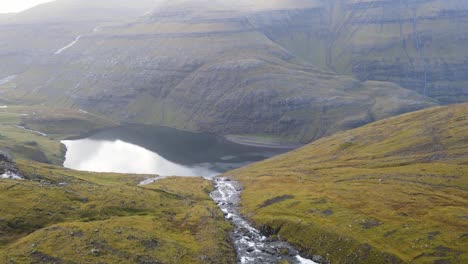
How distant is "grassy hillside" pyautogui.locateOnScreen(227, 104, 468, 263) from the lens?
79.5 metres

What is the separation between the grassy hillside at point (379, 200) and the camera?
7950 centimetres

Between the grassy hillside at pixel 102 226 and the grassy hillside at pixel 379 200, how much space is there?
16.4m

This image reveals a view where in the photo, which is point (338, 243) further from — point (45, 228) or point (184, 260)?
point (45, 228)

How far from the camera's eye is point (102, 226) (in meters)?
78.2

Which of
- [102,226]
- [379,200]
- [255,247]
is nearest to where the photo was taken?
[102,226]

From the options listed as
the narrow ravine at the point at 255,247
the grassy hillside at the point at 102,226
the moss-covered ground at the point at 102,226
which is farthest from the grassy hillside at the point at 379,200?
the moss-covered ground at the point at 102,226

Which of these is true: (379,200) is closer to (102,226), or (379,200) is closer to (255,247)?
(255,247)

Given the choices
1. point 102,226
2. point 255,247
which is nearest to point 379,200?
point 255,247

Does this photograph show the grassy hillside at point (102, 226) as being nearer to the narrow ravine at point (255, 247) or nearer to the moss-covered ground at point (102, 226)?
the moss-covered ground at point (102, 226)

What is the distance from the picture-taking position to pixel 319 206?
104062 mm

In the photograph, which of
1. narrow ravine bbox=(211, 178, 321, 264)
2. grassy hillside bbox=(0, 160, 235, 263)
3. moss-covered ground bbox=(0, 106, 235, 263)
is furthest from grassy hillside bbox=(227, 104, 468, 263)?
moss-covered ground bbox=(0, 106, 235, 263)

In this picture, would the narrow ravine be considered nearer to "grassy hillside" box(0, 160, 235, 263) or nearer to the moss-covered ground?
the moss-covered ground

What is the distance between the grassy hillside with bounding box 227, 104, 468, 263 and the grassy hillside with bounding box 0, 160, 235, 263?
1639cm

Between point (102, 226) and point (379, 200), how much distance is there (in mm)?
67201
